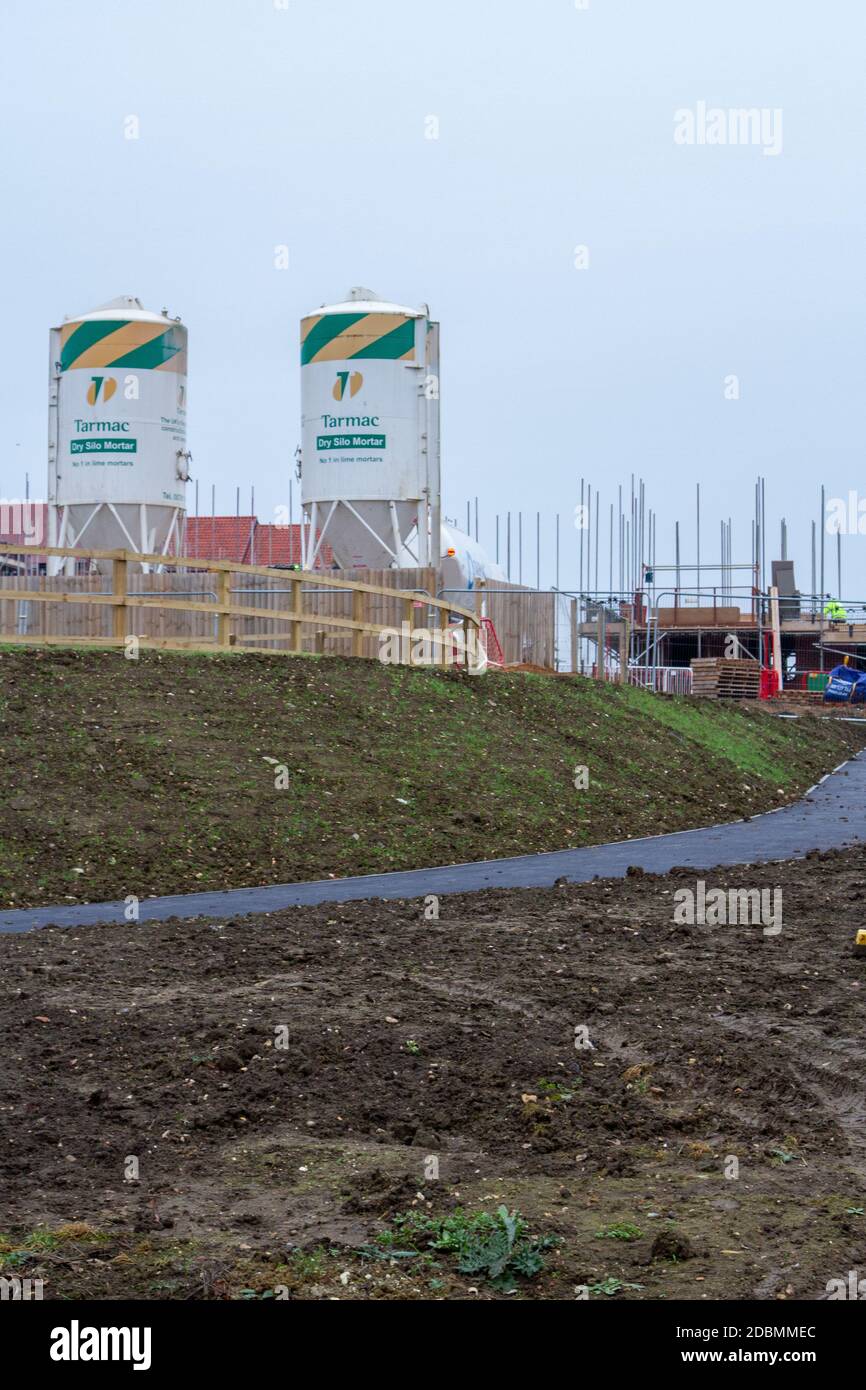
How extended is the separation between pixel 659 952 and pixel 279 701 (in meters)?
10.4

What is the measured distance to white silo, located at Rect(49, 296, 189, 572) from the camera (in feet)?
116

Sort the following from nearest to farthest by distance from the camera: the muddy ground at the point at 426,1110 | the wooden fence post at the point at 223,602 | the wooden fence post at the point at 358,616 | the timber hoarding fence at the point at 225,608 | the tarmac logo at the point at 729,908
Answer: the muddy ground at the point at 426,1110 < the tarmac logo at the point at 729,908 < the timber hoarding fence at the point at 225,608 < the wooden fence post at the point at 223,602 < the wooden fence post at the point at 358,616

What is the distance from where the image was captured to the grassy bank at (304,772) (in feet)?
49.3

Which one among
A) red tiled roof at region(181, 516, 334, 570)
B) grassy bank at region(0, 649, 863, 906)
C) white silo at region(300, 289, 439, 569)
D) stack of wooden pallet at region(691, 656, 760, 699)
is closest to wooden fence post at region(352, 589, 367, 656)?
grassy bank at region(0, 649, 863, 906)

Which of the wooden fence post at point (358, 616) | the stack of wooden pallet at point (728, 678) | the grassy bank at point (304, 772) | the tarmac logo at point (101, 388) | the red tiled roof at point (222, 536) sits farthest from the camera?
the red tiled roof at point (222, 536)

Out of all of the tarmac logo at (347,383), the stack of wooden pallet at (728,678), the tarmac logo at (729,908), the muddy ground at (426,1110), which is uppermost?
the tarmac logo at (347,383)

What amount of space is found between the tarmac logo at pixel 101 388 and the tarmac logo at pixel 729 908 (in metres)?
25.2

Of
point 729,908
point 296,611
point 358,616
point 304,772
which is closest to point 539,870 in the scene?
point 729,908

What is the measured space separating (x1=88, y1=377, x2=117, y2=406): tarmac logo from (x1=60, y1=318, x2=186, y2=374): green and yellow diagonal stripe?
345mm

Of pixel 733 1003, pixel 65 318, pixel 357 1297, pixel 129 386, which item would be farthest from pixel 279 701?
pixel 65 318

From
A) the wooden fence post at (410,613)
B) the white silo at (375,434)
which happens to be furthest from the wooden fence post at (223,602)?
the white silo at (375,434)

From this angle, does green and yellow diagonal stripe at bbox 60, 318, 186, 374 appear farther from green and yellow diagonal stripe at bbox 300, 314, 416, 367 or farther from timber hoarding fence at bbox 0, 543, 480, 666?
timber hoarding fence at bbox 0, 543, 480, 666

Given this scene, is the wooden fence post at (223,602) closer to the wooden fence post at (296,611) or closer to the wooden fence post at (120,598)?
the wooden fence post at (296,611)

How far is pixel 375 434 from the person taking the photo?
33.5 m
